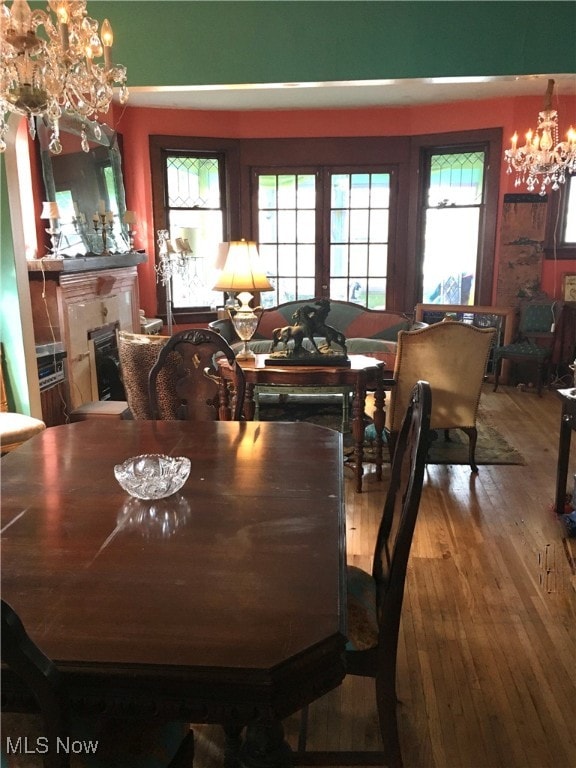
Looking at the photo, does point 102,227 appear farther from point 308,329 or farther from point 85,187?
point 308,329

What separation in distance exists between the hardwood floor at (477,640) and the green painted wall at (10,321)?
7.27ft

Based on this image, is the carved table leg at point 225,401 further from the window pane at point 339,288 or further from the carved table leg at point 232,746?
the window pane at point 339,288

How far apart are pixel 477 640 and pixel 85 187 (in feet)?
15.3

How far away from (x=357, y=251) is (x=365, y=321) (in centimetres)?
102

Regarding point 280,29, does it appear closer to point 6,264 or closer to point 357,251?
point 6,264

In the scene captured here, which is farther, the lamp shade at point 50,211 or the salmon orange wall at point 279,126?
the salmon orange wall at point 279,126

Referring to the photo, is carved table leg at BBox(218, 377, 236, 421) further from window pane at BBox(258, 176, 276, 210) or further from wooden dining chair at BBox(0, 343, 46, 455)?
window pane at BBox(258, 176, 276, 210)

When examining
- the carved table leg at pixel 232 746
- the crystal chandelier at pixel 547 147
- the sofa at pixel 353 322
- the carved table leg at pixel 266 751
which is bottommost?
the carved table leg at pixel 232 746

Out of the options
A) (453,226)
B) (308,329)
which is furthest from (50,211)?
(453,226)

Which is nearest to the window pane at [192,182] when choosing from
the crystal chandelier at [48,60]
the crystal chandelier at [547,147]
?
the crystal chandelier at [547,147]

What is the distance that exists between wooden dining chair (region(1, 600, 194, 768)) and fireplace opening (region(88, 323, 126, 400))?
4030 millimetres

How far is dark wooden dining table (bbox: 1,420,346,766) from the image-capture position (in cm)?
102

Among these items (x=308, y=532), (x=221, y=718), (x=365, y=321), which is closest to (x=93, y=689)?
(x=221, y=718)

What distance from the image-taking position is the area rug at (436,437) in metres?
4.13
